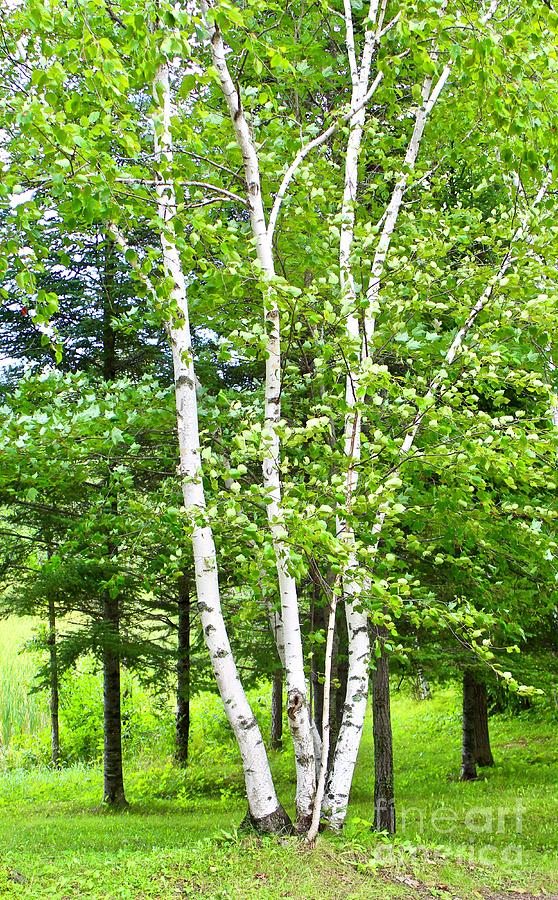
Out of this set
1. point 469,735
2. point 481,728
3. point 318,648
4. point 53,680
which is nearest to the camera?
point 318,648

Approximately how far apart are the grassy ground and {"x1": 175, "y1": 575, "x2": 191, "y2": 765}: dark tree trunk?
0.55 m

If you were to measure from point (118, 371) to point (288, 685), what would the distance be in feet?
24.1

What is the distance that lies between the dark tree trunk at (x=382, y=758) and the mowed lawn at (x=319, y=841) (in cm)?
24

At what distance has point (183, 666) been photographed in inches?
457

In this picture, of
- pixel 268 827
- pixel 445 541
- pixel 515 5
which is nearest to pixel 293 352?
pixel 445 541

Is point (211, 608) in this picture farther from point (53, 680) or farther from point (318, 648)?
point (53, 680)

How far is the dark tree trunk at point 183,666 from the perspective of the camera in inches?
442

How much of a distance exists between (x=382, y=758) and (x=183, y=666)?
5.04 m

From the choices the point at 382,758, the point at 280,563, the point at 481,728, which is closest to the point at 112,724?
the point at 382,758

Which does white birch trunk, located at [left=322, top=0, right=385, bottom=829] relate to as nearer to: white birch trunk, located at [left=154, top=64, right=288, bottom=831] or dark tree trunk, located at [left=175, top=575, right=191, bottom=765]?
white birch trunk, located at [left=154, top=64, right=288, bottom=831]

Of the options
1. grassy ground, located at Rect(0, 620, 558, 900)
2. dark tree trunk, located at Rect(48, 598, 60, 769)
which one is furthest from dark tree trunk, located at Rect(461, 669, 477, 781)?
dark tree trunk, located at Rect(48, 598, 60, 769)

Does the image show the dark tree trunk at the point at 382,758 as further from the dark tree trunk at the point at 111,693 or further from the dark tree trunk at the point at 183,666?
the dark tree trunk at the point at 111,693

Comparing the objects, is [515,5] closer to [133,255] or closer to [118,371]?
[133,255]

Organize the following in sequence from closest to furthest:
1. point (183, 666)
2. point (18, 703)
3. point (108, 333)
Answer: point (108, 333) < point (183, 666) < point (18, 703)
